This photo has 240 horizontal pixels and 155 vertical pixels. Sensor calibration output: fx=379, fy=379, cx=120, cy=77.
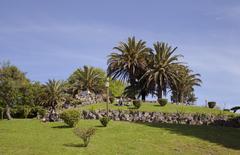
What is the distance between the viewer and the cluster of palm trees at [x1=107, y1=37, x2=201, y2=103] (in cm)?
6191

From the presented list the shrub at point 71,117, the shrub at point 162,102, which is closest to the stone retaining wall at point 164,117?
the shrub at point 71,117

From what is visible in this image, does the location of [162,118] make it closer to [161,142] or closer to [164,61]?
[161,142]

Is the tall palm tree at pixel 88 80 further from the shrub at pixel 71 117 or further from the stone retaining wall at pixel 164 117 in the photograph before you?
the shrub at pixel 71 117

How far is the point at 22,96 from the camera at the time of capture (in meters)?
49.9

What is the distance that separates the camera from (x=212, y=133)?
3388 cm

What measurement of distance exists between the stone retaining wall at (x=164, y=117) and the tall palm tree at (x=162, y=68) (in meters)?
18.6

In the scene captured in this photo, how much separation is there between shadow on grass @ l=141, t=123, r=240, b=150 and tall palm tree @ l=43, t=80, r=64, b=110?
2221 cm

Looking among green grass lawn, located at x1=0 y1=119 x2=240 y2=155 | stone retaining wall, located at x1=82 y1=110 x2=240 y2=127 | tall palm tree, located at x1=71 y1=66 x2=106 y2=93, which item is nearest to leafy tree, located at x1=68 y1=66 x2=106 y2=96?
tall palm tree, located at x1=71 y1=66 x2=106 y2=93

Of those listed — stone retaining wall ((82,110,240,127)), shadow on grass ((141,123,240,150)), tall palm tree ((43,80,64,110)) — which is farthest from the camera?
tall palm tree ((43,80,64,110))

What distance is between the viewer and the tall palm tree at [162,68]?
61.4 meters

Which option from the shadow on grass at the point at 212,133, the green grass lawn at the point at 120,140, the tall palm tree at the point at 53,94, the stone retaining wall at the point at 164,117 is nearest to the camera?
the green grass lawn at the point at 120,140

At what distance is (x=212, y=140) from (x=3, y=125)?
18.2m

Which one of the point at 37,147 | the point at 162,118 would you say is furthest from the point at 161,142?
the point at 162,118

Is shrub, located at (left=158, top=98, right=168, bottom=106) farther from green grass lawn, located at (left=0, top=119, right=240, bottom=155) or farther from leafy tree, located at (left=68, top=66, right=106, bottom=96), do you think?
leafy tree, located at (left=68, top=66, right=106, bottom=96)
